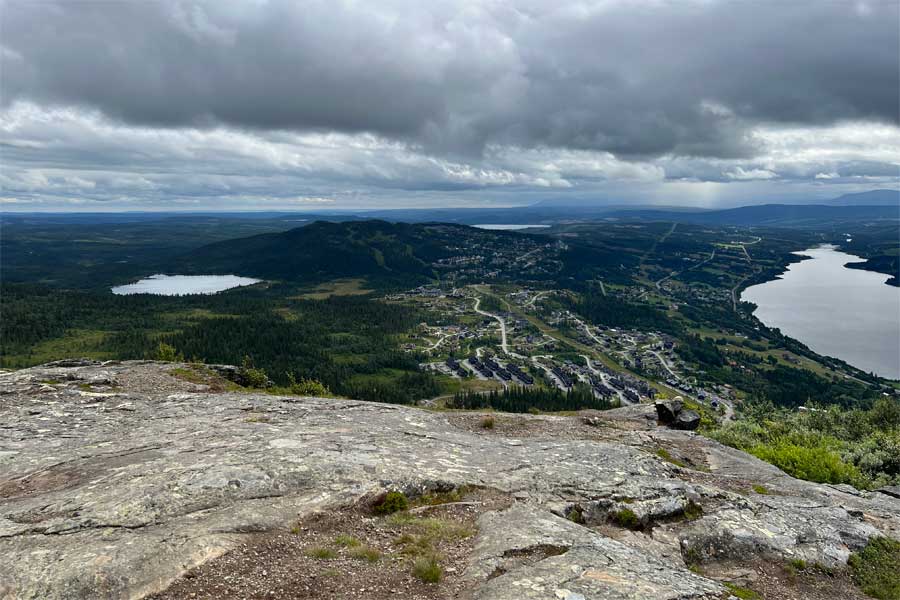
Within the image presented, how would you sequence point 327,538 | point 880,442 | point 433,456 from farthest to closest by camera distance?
point 880,442
point 433,456
point 327,538

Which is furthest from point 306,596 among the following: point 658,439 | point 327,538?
point 658,439

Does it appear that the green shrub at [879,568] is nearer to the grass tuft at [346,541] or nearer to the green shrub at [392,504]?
the green shrub at [392,504]

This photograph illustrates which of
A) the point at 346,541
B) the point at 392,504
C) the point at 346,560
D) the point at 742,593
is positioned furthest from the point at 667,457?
the point at 346,560

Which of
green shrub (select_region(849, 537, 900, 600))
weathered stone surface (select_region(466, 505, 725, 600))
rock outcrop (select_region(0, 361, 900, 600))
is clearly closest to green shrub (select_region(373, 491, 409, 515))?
rock outcrop (select_region(0, 361, 900, 600))

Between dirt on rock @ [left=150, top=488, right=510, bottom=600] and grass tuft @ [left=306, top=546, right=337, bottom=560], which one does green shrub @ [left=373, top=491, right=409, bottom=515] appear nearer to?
dirt on rock @ [left=150, top=488, right=510, bottom=600]

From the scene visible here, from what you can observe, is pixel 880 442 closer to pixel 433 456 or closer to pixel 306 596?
pixel 433 456
